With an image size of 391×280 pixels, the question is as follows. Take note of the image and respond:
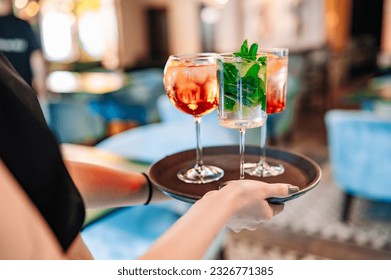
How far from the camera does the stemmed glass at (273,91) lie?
95cm

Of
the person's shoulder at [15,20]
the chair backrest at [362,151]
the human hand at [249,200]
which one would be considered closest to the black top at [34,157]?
the human hand at [249,200]

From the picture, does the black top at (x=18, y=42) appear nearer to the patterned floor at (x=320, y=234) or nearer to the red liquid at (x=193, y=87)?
the patterned floor at (x=320, y=234)

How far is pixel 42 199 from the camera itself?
60 centimetres

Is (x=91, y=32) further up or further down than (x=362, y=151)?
further up

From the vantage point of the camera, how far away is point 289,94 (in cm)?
418

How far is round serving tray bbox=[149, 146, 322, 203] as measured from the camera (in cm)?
85

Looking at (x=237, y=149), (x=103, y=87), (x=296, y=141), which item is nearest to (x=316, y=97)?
(x=296, y=141)

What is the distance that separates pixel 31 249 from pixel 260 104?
0.52 m

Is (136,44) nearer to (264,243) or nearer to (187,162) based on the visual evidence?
(264,243)

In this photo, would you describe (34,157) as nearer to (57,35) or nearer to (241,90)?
(241,90)

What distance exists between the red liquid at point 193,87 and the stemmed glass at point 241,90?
43 millimetres

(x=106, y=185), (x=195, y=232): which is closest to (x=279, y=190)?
(x=195, y=232)

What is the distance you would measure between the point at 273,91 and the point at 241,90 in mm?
196

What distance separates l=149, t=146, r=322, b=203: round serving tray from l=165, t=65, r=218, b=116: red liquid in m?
0.15
